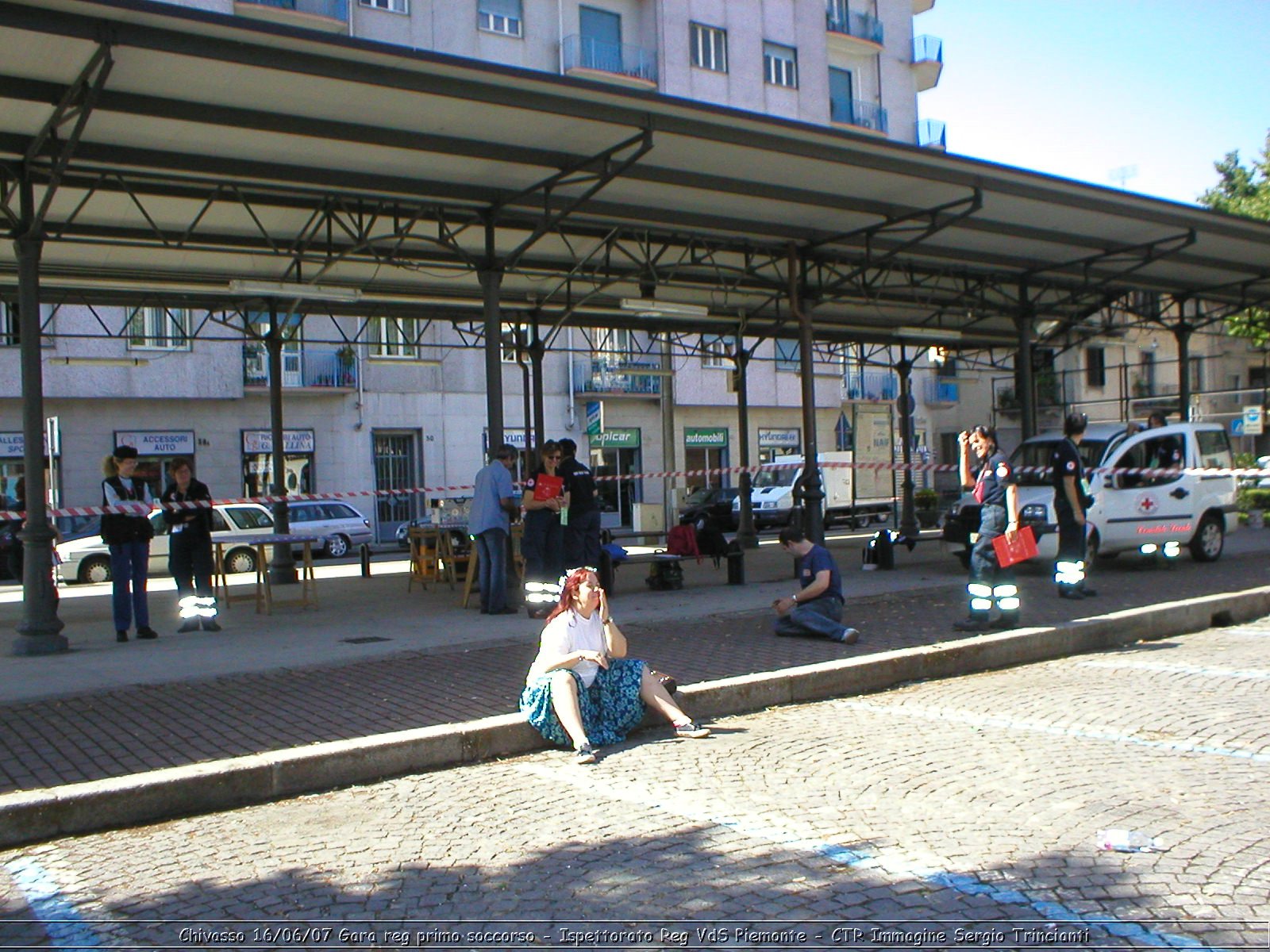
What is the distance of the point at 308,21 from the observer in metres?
32.0

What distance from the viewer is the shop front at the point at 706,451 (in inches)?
1752

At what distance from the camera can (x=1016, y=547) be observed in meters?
10.4

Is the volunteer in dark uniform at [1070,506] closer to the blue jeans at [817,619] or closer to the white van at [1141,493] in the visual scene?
the white van at [1141,493]

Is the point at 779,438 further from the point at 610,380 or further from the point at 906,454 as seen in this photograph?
the point at 906,454

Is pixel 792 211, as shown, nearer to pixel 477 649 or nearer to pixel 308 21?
pixel 477 649

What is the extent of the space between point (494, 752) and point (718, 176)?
847 cm

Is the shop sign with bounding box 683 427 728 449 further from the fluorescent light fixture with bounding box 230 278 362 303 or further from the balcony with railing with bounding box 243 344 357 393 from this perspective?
the fluorescent light fixture with bounding box 230 278 362 303

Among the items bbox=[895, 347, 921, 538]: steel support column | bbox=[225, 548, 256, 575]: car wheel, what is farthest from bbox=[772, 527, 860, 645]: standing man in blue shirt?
bbox=[225, 548, 256, 575]: car wheel

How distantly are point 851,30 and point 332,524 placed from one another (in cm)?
2736

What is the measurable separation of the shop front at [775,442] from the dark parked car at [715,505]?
23.3ft

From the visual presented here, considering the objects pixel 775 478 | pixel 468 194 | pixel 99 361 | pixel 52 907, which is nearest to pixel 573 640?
pixel 52 907

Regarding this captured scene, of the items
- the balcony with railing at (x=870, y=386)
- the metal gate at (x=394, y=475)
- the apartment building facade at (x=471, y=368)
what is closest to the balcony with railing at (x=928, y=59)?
the apartment building facade at (x=471, y=368)

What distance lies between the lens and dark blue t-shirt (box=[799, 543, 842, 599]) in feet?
34.3

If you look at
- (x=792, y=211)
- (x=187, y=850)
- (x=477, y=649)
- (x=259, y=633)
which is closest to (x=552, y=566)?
(x=477, y=649)
